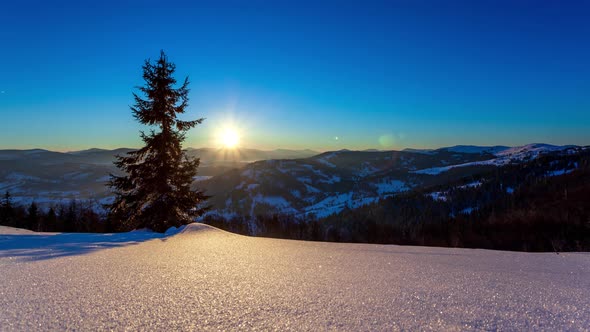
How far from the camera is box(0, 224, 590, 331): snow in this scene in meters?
2.14

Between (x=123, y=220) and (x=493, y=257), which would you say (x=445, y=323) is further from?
(x=123, y=220)

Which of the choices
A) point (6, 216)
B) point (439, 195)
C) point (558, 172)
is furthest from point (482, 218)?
point (6, 216)

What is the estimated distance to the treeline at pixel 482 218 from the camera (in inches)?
3081

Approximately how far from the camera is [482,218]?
107250 millimetres

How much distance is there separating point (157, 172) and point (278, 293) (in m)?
15.5

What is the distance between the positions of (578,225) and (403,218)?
61.6 m

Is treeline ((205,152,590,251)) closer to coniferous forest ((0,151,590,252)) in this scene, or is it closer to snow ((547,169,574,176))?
coniferous forest ((0,151,590,252))

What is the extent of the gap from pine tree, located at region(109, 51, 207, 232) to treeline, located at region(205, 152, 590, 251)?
3511cm

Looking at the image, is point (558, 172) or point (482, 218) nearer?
point (482, 218)

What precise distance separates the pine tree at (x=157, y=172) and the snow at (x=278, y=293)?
38.1ft

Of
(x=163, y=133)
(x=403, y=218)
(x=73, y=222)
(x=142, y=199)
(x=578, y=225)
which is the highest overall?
(x=163, y=133)

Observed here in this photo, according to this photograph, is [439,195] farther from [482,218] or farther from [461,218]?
[461,218]

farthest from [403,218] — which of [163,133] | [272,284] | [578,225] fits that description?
[272,284]

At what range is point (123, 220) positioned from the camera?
1669cm
